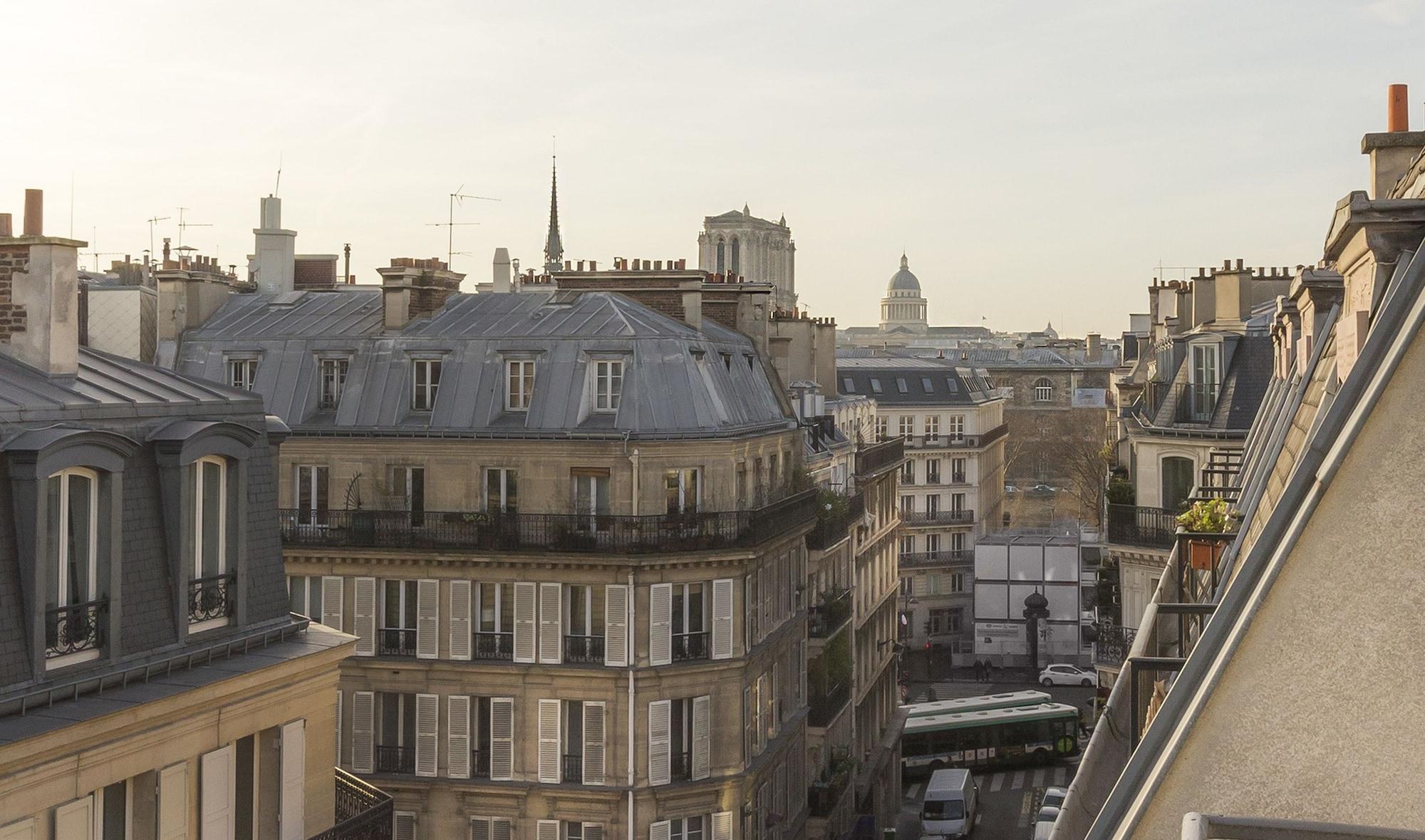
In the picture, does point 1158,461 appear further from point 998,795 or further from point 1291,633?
point 1291,633

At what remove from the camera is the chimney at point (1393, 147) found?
33.5ft

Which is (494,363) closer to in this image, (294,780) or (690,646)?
(690,646)

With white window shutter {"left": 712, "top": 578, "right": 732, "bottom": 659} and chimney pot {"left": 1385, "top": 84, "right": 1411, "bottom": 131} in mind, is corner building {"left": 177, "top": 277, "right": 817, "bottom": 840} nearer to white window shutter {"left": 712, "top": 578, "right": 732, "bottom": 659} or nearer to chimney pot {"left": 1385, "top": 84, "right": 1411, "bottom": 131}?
white window shutter {"left": 712, "top": 578, "right": 732, "bottom": 659}

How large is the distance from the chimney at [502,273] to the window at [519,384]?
5.89 metres

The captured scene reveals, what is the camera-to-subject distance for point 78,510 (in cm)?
1204

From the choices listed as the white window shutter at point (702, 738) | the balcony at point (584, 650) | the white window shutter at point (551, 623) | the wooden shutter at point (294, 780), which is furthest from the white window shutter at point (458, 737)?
the wooden shutter at point (294, 780)

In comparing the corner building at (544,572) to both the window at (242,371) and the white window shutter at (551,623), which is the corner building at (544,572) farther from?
the window at (242,371)

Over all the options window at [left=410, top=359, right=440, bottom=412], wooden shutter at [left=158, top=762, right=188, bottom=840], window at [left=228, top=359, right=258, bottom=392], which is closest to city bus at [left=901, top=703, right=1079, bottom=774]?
window at [left=410, top=359, right=440, bottom=412]

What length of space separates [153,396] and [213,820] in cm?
364

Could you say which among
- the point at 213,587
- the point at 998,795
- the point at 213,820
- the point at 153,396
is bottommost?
the point at 998,795

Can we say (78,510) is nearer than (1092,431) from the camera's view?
Yes

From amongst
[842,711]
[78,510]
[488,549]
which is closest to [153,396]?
[78,510]

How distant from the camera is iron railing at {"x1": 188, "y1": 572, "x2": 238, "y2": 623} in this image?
13.2 metres

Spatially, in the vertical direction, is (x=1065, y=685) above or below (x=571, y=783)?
below
